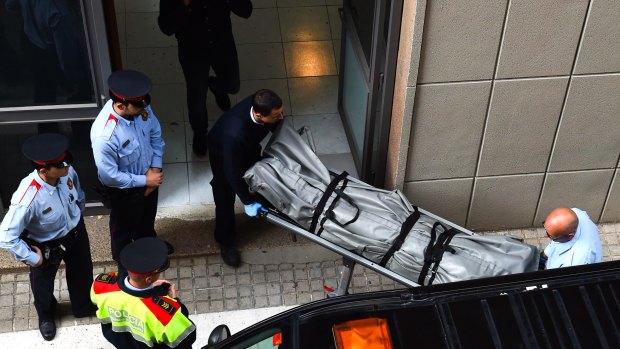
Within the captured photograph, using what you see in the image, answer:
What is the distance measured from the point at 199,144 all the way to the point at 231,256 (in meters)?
1.25

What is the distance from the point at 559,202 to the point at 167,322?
11.5 ft

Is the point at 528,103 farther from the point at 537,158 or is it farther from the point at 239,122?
the point at 239,122

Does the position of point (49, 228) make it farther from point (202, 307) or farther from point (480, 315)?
point (480, 315)

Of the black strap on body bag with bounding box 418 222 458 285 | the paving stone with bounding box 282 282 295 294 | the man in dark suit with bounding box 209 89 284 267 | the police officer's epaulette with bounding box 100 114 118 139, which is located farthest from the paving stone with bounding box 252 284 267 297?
the police officer's epaulette with bounding box 100 114 118 139

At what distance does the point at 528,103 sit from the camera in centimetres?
591

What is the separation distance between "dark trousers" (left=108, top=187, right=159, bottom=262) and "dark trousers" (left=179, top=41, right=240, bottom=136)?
1099 millimetres

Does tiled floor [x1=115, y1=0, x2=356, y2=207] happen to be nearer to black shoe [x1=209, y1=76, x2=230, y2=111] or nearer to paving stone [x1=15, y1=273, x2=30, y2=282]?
black shoe [x1=209, y1=76, x2=230, y2=111]

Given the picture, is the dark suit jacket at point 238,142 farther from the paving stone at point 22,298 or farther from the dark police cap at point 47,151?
the paving stone at point 22,298

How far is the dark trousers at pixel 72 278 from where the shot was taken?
5.57 metres

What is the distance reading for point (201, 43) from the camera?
6715 mm

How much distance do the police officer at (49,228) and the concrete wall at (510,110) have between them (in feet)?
7.56

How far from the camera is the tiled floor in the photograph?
721cm

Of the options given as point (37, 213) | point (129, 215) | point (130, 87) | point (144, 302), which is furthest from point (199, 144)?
point (144, 302)

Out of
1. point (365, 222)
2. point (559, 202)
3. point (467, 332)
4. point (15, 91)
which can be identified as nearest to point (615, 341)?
point (467, 332)
